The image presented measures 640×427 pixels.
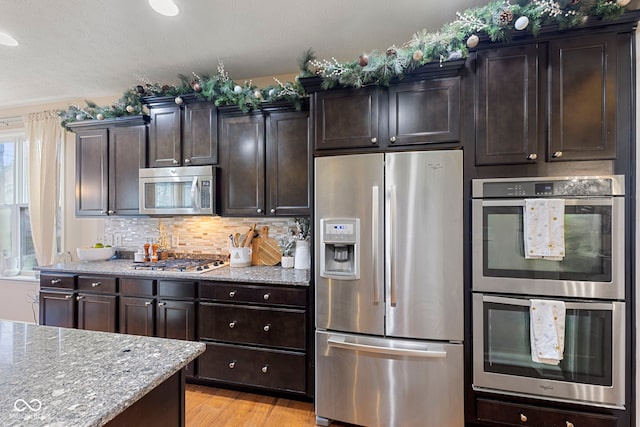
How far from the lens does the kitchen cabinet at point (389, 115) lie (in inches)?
75.9

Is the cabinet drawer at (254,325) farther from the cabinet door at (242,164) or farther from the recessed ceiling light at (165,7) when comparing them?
the recessed ceiling light at (165,7)

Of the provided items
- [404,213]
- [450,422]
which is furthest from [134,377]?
[450,422]

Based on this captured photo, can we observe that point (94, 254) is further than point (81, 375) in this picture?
Yes

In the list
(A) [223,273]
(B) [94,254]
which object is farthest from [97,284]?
(A) [223,273]

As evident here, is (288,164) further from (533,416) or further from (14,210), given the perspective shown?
(14,210)

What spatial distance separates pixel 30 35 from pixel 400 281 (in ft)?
11.0

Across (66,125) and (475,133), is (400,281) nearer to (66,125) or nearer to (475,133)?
(475,133)

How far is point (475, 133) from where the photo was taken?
1.89 metres

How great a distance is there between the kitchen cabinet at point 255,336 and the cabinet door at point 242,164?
755 mm

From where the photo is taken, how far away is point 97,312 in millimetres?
2684

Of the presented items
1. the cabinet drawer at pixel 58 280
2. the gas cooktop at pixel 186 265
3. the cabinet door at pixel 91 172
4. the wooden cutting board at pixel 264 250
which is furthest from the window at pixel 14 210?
the wooden cutting board at pixel 264 250

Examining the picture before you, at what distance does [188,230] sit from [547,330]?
3218 millimetres

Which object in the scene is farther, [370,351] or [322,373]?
[322,373]

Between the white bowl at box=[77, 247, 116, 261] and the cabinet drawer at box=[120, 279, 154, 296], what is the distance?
0.89m
